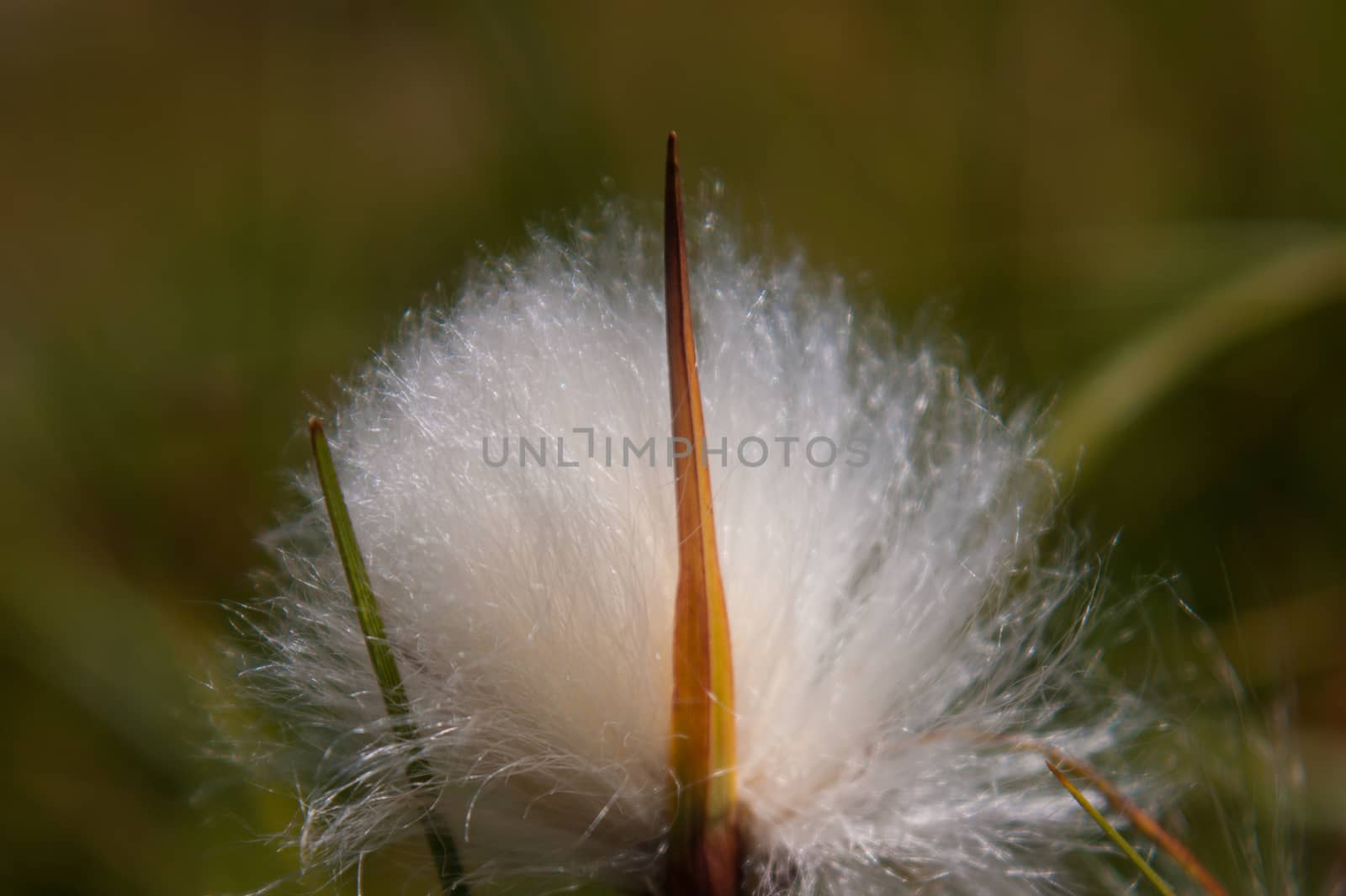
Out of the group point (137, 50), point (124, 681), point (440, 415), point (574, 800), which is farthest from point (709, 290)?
point (137, 50)

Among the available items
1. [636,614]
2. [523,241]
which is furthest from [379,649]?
[523,241]

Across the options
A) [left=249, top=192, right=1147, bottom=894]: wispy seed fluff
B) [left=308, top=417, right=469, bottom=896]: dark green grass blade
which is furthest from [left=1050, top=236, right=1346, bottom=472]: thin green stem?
[left=308, top=417, right=469, bottom=896]: dark green grass blade

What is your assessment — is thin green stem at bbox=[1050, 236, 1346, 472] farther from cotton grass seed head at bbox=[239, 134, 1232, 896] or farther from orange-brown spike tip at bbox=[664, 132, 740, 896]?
orange-brown spike tip at bbox=[664, 132, 740, 896]

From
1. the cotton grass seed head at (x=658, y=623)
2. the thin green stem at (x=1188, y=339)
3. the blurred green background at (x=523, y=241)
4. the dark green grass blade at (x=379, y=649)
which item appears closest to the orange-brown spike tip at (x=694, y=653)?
the cotton grass seed head at (x=658, y=623)

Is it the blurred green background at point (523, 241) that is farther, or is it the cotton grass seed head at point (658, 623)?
the blurred green background at point (523, 241)

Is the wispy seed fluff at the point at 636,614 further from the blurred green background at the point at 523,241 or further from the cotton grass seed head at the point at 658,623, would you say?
the blurred green background at the point at 523,241

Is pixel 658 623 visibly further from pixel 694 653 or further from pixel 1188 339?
pixel 1188 339
